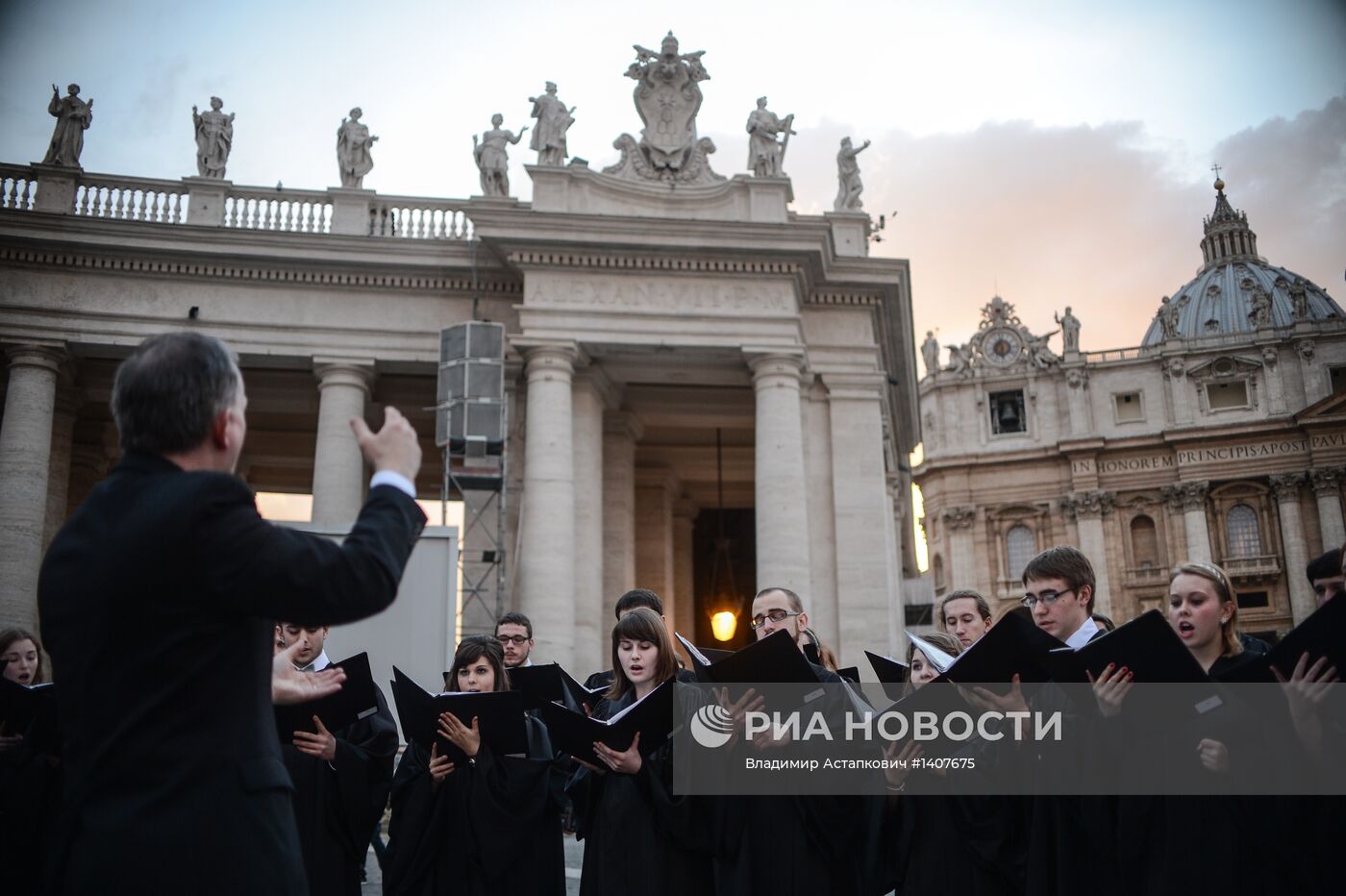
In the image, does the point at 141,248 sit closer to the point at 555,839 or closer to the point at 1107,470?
the point at 555,839

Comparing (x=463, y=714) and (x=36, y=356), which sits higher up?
(x=36, y=356)

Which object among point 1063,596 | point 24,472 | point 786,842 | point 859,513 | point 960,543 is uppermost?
point 960,543

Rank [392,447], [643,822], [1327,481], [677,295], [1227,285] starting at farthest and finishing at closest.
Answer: [1227,285]
[1327,481]
[677,295]
[643,822]
[392,447]

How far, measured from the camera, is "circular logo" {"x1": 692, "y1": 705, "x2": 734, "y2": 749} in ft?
19.1

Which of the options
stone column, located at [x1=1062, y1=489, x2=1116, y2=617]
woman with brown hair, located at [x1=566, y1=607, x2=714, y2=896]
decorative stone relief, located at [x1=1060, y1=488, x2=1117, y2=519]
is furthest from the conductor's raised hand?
decorative stone relief, located at [x1=1060, y1=488, x2=1117, y2=519]

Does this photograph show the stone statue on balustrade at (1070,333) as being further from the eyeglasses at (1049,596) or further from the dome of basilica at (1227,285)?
the eyeglasses at (1049,596)

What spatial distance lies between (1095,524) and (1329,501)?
1156cm

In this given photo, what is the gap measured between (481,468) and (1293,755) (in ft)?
51.3

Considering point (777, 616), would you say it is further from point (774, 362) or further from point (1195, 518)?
point (1195, 518)

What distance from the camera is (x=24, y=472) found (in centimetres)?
1928

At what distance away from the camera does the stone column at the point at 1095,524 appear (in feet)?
199

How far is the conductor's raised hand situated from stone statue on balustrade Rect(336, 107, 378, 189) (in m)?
19.9

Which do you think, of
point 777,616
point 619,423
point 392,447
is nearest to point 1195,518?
point 619,423

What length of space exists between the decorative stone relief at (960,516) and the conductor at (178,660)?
63854 mm
